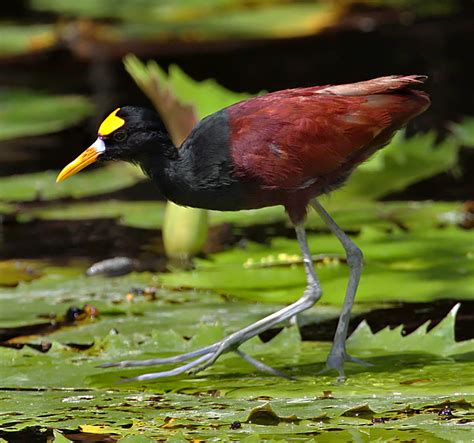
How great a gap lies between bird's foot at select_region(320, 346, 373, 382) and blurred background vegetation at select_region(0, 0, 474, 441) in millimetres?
80

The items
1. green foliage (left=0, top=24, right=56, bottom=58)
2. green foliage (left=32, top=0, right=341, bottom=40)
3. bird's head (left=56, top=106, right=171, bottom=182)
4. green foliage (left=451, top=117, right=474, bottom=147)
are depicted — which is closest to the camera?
bird's head (left=56, top=106, right=171, bottom=182)

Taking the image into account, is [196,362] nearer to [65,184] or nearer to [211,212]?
[211,212]

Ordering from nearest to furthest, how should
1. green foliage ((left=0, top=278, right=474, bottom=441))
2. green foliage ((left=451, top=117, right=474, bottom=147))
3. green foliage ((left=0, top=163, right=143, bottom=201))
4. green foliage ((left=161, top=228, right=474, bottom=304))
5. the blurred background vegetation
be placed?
1. green foliage ((left=0, top=278, right=474, bottom=441))
2. the blurred background vegetation
3. green foliage ((left=161, top=228, right=474, bottom=304))
4. green foliage ((left=0, top=163, right=143, bottom=201))
5. green foliage ((left=451, top=117, right=474, bottom=147))

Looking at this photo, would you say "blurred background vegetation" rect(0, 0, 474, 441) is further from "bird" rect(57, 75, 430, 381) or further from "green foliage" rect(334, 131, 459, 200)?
"bird" rect(57, 75, 430, 381)

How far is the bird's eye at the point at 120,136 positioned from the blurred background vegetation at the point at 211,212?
0.77 m

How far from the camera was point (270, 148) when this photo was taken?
16.7ft

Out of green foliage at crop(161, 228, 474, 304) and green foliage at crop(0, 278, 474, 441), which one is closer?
green foliage at crop(0, 278, 474, 441)

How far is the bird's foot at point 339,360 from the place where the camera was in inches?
194

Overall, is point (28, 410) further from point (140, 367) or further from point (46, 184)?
point (46, 184)

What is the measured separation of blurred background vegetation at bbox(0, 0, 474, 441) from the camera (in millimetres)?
5535

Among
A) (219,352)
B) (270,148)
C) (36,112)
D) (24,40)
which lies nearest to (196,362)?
(219,352)

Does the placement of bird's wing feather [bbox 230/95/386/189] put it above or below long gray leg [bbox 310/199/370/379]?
above

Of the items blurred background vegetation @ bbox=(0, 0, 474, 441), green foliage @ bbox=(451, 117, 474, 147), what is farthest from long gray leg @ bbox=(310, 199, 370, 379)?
green foliage @ bbox=(451, 117, 474, 147)

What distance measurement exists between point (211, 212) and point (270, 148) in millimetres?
2420
